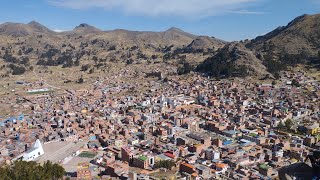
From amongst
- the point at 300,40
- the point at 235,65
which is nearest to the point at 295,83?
the point at 235,65

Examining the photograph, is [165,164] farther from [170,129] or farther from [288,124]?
[288,124]

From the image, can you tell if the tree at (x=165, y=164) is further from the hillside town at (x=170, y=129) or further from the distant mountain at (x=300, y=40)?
the distant mountain at (x=300, y=40)

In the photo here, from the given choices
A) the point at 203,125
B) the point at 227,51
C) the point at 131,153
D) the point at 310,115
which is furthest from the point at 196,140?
the point at 227,51

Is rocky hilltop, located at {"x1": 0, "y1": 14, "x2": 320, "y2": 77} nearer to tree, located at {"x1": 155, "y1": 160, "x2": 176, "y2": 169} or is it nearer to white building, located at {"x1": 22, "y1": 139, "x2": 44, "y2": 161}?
tree, located at {"x1": 155, "y1": 160, "x2": 176, "y2": 169}

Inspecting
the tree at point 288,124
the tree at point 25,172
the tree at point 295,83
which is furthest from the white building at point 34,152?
the tree at point 295,83

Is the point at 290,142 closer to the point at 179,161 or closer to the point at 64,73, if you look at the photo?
the point at 179,161

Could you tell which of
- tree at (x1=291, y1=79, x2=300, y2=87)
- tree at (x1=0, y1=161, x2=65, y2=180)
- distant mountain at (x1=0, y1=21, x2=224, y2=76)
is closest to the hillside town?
tree at (x1=291, y1=79, x2=300, y2=87)
